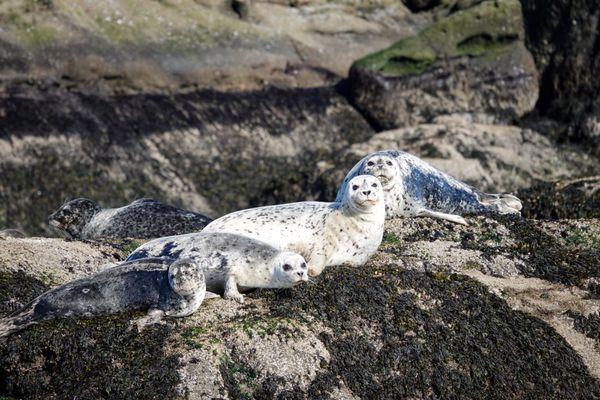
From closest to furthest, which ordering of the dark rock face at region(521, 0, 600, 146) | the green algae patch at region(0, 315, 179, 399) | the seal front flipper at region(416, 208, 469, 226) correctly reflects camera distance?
the green algae patch at region(0, 315, 179, 399), the seal front flipper at region(416, 208, 469, 226), the dark rock face at region(521, 0, 600, 146)

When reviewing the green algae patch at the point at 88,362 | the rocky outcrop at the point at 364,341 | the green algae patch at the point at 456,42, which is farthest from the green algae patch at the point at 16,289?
the green algae patch at the point at 456,42

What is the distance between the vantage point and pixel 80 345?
7789 mm

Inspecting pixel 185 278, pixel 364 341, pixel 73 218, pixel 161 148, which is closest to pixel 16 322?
pixel 185 278

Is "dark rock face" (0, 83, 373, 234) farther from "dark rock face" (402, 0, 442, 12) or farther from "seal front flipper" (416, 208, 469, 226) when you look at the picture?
"seal front flipper" (416, 208, 469, 226)

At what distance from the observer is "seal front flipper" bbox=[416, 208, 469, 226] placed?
11.4 meters

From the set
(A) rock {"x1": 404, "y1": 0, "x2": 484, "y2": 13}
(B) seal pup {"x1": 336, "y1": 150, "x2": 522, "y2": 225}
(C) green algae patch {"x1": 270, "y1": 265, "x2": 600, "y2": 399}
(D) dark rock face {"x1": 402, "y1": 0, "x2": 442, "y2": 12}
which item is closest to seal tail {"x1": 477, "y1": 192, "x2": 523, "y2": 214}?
(B) seal pup {"x1": 336, "y1": 150, "x2": 522, "y2": 225}

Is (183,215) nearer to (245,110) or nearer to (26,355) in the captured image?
(26,355)

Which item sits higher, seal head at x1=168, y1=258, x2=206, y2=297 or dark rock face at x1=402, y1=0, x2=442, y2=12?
seal head at x1=168, y1=258, x2=206, y2=297

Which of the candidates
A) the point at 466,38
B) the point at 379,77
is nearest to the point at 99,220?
the point at 379,77

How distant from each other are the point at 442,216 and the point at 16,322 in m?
4.88

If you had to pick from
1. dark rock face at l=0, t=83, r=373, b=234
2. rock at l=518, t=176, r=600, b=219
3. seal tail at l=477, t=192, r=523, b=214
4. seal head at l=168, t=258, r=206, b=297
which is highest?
seal head at l=168, t=258, r=206, b=297

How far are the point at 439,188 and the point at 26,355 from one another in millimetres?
6193

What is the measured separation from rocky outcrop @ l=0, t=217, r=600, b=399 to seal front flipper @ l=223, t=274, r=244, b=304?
0.31 ft

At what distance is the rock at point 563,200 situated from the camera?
46.7ft
